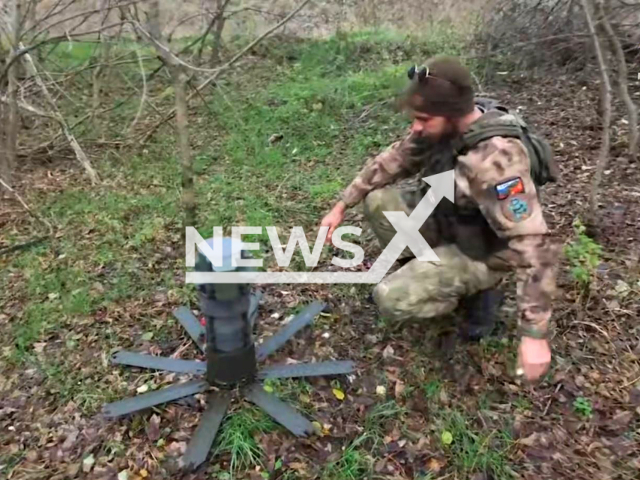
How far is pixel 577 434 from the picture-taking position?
7.87 feet

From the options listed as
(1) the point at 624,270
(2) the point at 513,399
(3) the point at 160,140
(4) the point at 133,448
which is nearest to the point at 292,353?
(4) the point at 133,448

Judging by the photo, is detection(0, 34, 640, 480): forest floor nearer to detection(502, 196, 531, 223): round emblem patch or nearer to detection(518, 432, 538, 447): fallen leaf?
detection(518, 432, 538, 447): fallen leaf

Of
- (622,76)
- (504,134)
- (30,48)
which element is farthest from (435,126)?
(30,48)

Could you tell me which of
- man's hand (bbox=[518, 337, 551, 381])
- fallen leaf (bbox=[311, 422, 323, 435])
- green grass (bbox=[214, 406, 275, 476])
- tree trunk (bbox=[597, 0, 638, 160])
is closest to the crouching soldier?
man's hand (bbox=[518, 337, 551, 381])

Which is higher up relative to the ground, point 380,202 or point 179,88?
point 179,88

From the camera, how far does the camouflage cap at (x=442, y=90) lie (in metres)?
2.29

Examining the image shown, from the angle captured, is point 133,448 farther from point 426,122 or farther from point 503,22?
point 503,22

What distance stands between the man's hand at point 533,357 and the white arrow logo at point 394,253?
588 mm

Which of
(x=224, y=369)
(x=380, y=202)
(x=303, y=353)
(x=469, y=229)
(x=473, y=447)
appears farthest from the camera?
(x=380, y=202)

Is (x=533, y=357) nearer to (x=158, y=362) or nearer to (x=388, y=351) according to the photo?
(x=388, y=351)

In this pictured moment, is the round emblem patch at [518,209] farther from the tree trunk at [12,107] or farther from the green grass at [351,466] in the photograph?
the tree trunk at [12,107]

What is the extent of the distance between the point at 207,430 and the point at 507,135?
1575mm

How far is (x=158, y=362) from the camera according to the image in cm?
270

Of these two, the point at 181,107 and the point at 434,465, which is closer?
the point at 434,465
